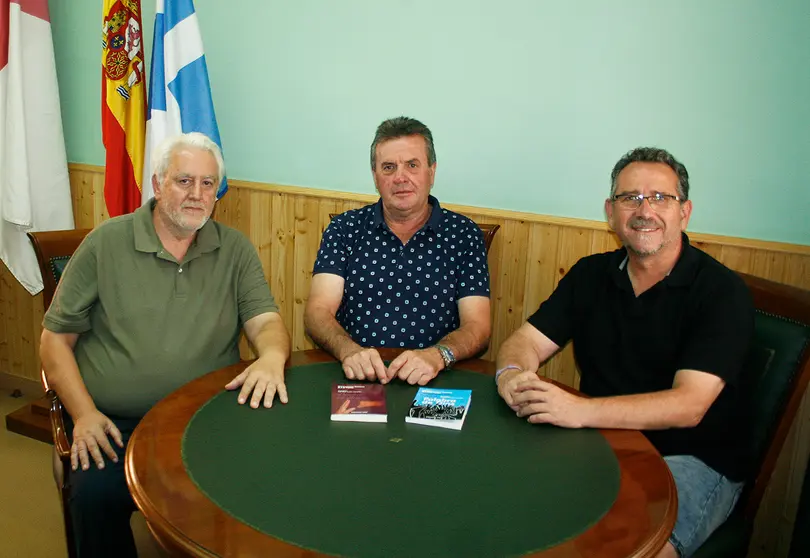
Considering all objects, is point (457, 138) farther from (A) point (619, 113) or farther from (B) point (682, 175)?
(B) point (682, 175)

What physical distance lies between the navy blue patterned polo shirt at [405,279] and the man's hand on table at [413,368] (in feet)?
1.58

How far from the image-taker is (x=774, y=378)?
1634 millimetres

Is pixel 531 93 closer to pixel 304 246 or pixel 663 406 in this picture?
pixel 304 246

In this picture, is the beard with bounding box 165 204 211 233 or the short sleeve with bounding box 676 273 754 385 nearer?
the short sleeve with bounding box 676 273 754 385

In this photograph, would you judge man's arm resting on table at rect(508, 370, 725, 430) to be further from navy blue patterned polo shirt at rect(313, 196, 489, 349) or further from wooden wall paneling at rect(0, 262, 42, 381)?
wooden wall paneling at rect(0, 262, 42, 381)

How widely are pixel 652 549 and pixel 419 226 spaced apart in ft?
4.71

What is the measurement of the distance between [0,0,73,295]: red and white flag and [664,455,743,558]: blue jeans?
9.62 feet

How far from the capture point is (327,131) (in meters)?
2.82

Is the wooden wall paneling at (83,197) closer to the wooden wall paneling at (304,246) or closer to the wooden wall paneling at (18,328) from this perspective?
the wooden wall paneling at (18,328)

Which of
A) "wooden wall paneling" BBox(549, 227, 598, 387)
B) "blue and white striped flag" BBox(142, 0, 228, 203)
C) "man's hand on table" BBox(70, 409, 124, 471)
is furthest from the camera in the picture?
"blue and white striped flag" BBox(142, 0, 228, 203)

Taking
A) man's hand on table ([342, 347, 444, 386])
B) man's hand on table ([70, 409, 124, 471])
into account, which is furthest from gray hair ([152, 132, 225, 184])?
man's hand on table ([342, 347, 444, 386])

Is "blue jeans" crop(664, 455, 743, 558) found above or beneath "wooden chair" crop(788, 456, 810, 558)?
above

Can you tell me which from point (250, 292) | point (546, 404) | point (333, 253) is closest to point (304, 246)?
point (333, 253)

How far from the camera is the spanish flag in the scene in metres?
2.87
